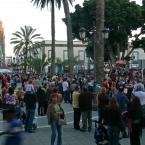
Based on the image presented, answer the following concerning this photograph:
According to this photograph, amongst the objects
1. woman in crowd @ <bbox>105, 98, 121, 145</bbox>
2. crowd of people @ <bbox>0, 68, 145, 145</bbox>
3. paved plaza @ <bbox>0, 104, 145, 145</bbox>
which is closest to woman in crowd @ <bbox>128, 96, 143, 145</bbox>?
crowd of people @ <bbox>0, 68, 145, 145</bbox>

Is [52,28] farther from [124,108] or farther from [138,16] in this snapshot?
[124,108]

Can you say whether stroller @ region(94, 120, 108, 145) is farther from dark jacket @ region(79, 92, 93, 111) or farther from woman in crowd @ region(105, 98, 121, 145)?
dark jacket @ region(79, 92, 93, 111)

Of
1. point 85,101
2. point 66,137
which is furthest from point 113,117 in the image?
point 85,101

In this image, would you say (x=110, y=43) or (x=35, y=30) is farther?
(x=35, y=30)

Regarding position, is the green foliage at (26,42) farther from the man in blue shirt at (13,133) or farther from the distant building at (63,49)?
the man in blue shirt at (13,133)

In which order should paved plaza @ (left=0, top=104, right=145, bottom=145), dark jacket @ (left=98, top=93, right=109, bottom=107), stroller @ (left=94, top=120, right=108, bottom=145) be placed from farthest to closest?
dark jacket @ (left=98, top=93, right=109, bottom=107), paved plaza @ (left=0, top=104, right=145, bottom=145), stroller @ (left=94, top=120, right=108, bottom=145)

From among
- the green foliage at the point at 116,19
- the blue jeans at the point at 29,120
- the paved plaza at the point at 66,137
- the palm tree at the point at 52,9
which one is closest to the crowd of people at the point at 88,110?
the blue jeans at the point at 29,120

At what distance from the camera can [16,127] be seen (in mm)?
9219

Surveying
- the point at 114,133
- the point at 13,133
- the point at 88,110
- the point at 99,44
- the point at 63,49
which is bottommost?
the point at 114,133

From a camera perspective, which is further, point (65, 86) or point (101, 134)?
A: point (65, 86)

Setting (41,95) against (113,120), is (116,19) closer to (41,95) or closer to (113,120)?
(41,95)

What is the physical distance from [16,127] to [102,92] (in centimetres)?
983

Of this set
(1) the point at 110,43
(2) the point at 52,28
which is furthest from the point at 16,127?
(1) the point at 110,43

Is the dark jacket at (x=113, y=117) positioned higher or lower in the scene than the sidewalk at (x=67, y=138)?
higher
